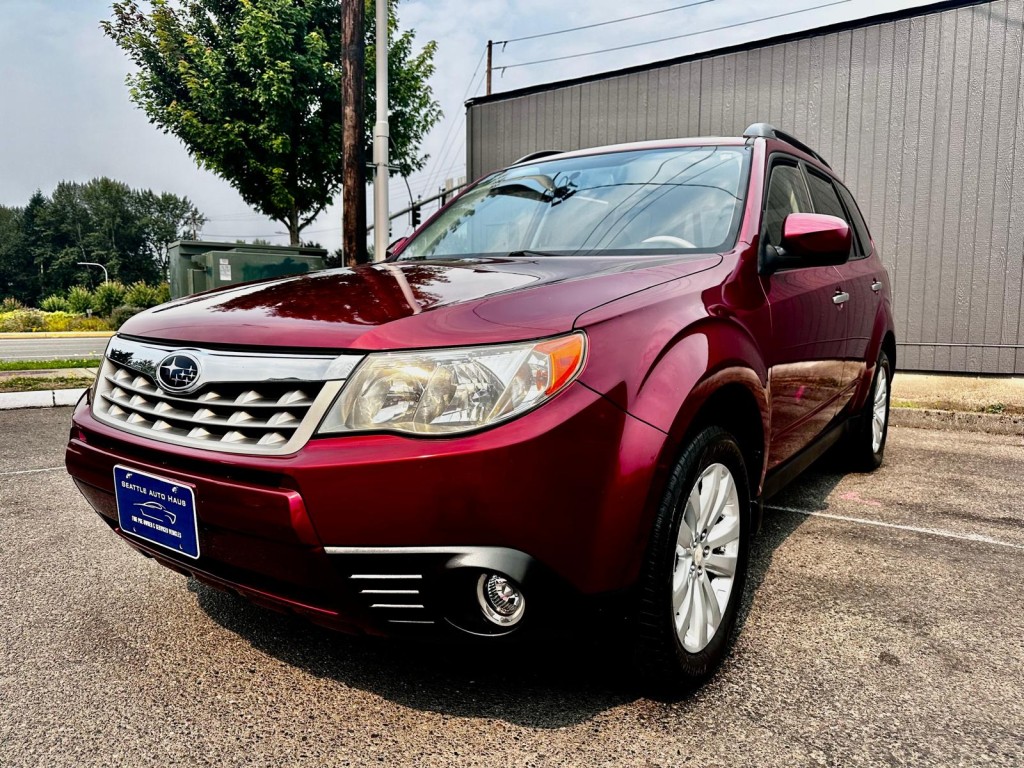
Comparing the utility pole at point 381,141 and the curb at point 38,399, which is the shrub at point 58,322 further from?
the curb at point 38,399

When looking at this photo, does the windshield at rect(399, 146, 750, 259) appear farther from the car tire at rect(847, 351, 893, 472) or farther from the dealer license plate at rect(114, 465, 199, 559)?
the car tire at rect(847, 351, 893, 472)

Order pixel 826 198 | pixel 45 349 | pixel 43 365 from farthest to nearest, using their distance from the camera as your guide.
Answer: pixel 45 349 → pixel 43 365 → pixel 826 198

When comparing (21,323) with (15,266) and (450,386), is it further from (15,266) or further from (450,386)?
(15,266)

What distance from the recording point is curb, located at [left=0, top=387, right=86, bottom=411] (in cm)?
688

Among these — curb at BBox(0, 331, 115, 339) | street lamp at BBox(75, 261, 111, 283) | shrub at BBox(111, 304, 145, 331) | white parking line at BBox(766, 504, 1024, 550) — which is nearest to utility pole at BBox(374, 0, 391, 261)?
white parking line at BBox(766, 504, 1024, 550)

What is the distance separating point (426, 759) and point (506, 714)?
0.85ft

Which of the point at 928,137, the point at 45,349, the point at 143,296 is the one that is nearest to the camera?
the point at 928,137

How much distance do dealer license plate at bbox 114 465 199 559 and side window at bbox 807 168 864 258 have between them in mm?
2948

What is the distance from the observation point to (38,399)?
7.01 metres

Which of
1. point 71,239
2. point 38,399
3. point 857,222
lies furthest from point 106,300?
point 71,239

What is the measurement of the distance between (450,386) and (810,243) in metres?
1.48

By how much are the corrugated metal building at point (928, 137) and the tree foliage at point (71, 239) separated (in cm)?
7925

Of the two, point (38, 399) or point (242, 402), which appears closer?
point (242, 402)

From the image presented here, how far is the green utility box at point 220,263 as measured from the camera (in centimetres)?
1098
